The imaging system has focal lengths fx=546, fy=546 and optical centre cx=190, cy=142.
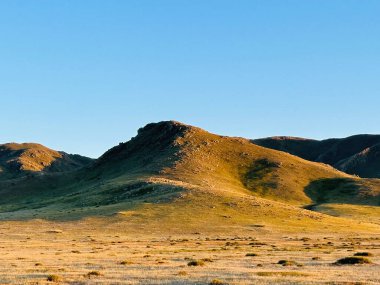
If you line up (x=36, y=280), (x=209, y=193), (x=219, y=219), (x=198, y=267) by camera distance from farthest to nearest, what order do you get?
(x=209, y=193) < (x=219, y=219) < (x=198, y=267) < (x=36, y=280)

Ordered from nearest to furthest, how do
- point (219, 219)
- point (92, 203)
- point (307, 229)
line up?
point (307, 229)
point (219, 219)
point (92, 203)

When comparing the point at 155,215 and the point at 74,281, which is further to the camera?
the point at 155,215

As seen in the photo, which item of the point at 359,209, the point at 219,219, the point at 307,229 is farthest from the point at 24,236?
the point at 359,209

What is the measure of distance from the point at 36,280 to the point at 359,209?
167135mm

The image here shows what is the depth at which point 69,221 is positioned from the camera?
137 m

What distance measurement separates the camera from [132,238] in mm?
102438

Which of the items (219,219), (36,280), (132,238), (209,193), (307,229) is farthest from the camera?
(209,193)

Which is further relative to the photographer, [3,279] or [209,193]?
[209,193]

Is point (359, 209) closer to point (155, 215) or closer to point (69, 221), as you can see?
point (155, 215)

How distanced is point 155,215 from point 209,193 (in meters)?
30.5

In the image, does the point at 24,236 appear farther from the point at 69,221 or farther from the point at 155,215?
the point at 155,215

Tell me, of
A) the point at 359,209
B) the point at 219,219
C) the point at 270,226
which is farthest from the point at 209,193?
the point at 359,209

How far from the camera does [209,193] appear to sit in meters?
165

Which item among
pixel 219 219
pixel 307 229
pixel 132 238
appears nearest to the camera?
pixel 132 238
